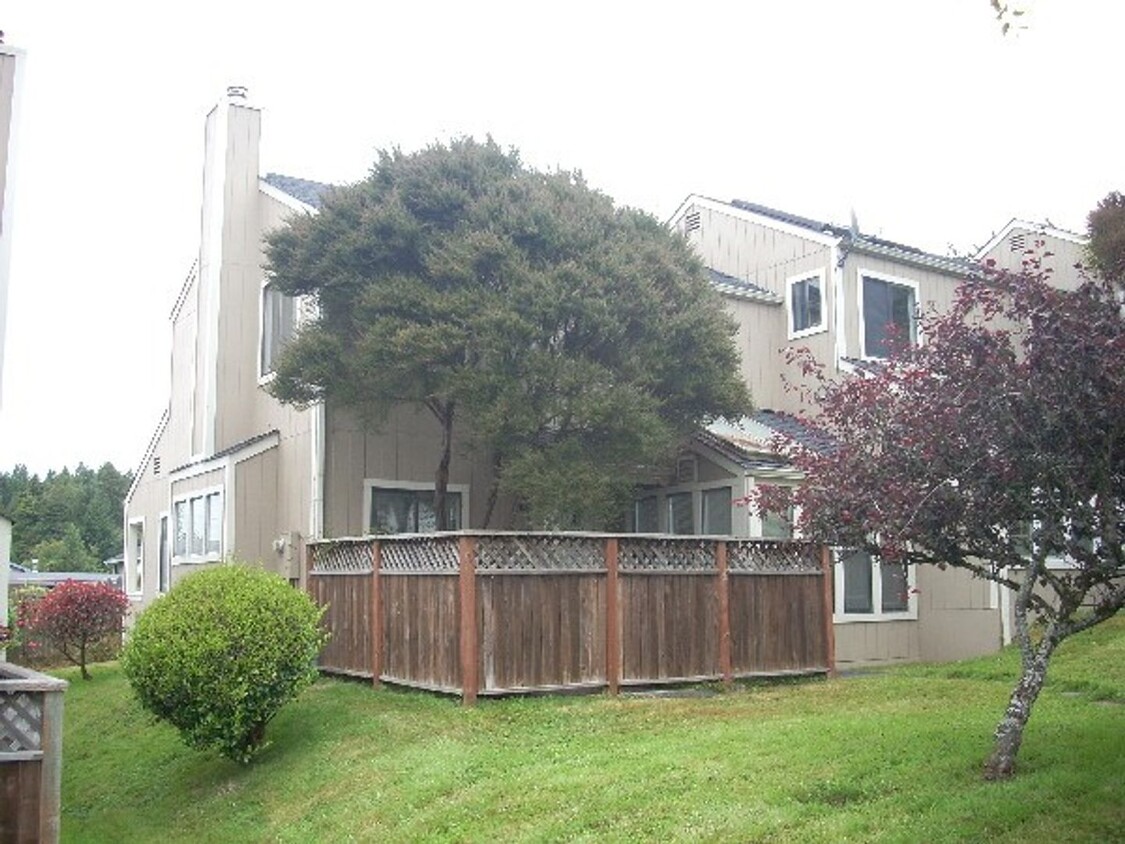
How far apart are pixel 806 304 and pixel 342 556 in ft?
30.7

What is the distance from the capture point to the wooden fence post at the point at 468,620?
40.5 ft

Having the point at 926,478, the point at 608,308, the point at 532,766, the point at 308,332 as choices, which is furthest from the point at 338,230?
the point at 926,478

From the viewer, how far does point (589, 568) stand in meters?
13.1

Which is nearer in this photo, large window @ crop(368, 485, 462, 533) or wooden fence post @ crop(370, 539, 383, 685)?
wooden fence post @ crop(370, 539, 383, 685)

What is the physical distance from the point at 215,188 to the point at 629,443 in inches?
362

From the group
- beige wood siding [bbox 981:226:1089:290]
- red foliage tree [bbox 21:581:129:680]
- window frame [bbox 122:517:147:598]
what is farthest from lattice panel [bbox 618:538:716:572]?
window frame [bbox 122:517:147:598]

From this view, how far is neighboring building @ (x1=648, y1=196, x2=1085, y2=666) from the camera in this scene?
17.6 meters

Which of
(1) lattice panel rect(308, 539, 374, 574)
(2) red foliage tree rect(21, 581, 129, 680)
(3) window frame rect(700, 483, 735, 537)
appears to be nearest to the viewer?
(1) lattice panel rect(308, 539, 374, 574)

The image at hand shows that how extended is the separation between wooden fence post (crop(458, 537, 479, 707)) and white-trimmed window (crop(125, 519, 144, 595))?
13931 millimetres

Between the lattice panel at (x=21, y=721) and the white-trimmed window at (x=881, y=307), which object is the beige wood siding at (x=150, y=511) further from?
the lattice panel at (x=21, y=721)

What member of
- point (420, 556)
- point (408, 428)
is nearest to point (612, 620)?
point (420, 556)

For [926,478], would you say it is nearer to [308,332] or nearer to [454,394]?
[454,394]

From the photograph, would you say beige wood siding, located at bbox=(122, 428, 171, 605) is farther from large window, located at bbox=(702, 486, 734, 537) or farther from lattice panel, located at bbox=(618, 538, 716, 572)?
lattice panel, located at bbox=(618, 538, 716, 572)

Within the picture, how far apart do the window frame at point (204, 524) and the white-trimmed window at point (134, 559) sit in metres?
4.13
